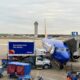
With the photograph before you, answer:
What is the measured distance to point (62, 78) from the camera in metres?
31.8

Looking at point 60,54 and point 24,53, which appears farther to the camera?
point 24,53

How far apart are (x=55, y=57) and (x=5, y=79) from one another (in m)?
13.4

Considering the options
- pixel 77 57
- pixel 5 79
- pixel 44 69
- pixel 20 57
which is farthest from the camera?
pixel 77 57

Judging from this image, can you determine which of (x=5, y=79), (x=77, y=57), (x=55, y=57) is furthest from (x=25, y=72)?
(x=77, y=57)

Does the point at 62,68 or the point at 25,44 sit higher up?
the point at 25,44

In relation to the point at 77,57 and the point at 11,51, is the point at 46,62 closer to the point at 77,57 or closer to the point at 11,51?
the point at 11,51

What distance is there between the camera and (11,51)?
44031 mm

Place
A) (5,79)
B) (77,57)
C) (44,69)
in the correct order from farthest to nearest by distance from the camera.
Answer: (77,57)
(44,69)
(5,79)

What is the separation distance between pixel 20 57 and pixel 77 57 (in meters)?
13.2

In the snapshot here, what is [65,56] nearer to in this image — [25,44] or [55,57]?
[55,57]

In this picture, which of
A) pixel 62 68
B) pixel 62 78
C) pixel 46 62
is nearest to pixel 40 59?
pixel 46 62

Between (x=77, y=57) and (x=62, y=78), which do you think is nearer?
(x=62, y=78)

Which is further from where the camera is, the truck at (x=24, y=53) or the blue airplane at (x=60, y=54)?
the truck at (x=24, y=53)

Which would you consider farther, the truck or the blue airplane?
the truck
